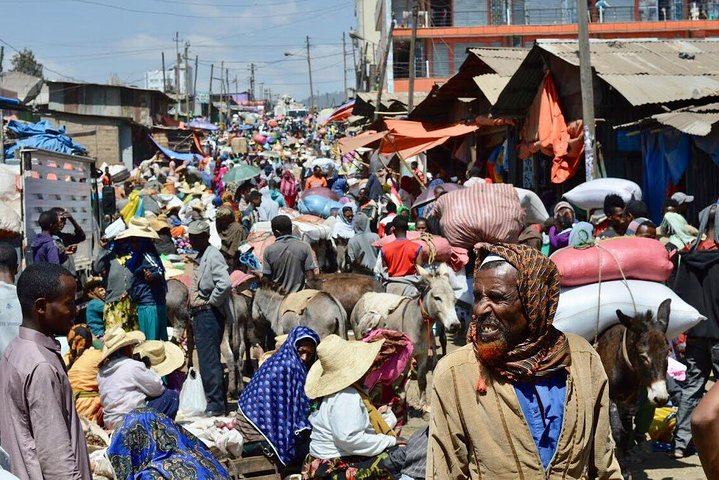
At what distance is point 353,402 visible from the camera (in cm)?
604

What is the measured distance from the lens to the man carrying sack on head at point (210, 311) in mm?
9078

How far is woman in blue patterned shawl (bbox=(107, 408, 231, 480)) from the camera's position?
4.91 m

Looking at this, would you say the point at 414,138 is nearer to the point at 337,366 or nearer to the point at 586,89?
the point at 586,89

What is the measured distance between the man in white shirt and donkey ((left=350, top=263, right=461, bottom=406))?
4.05m

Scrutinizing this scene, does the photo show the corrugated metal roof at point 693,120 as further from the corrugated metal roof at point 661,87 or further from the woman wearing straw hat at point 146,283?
the woman wearing straw hat at point 146,283

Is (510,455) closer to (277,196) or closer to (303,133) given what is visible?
(277,196)

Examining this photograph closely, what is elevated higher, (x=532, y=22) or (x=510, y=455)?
(x=532, y=22)

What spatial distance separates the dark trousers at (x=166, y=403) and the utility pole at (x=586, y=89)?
8.19 metres

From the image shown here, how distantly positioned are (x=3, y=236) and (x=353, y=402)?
5.50m

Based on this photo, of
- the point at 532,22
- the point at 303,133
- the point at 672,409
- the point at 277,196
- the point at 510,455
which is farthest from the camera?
the point at 303,133

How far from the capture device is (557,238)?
12.1 metres

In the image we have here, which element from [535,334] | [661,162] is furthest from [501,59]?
[535,334]

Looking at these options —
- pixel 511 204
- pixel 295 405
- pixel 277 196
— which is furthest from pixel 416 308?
pixel 277 196

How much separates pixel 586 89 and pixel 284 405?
8.43 metres
